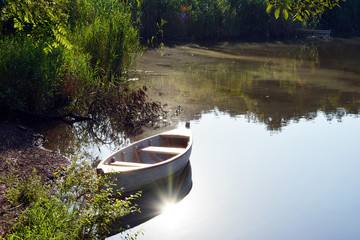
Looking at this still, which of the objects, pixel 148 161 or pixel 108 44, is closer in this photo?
pixel 148 161

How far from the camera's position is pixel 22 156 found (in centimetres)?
712

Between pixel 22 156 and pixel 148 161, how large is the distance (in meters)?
1.94

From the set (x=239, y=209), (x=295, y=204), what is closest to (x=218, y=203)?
(x=239, y=209)

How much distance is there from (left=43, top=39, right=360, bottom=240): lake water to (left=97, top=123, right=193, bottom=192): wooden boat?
43 cm

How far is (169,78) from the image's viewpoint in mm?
14469

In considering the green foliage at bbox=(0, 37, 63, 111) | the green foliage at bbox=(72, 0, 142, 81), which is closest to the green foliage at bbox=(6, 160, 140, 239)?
the green foliage at bbox=(0, 37, 63, 111)

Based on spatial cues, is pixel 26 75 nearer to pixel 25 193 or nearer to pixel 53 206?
pixel 25 193

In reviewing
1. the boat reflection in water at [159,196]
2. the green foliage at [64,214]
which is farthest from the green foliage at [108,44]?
the green foliage at [64,214]

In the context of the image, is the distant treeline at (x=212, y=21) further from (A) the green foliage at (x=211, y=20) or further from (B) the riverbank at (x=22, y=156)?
(B) the riverbank at (x=22, y=156)

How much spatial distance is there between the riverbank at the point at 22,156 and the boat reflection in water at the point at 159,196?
4.30 ft

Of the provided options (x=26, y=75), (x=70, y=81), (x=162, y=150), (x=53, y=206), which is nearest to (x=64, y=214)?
(x=53, y=206)

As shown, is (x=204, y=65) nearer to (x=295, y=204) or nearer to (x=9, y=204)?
(x=295, y=204)

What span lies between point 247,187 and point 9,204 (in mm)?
3567

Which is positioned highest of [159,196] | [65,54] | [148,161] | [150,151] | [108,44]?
[108,44]
